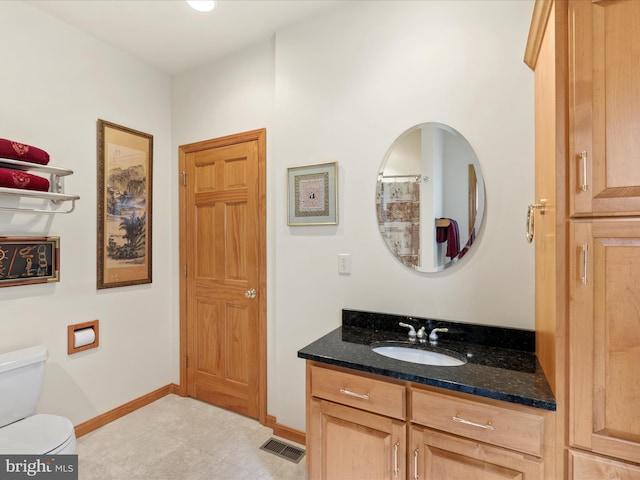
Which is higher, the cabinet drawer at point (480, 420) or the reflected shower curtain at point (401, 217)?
the reflected shower curtain at point (401, 217)

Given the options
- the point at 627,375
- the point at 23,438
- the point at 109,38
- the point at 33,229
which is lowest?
the point at 23,438

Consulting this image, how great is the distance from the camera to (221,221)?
8.43ft

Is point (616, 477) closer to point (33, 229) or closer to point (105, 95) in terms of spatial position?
point (33, 229)

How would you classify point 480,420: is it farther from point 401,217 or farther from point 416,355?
point 401,217

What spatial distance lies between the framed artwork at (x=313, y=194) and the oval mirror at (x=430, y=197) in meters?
0.30

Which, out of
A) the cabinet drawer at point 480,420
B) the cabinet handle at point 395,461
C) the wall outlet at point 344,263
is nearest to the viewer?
the cabinet drawer at point 480,420

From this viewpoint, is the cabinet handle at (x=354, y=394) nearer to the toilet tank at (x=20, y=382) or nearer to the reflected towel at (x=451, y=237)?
the reflected towel at (x=451, y=237)

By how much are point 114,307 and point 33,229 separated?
760mm

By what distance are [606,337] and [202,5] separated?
249 centimetres

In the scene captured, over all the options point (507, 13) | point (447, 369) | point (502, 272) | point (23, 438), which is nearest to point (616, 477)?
point (447, 369)

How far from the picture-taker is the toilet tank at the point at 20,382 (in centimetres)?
168

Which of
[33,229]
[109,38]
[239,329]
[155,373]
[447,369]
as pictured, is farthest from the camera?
[155,373]

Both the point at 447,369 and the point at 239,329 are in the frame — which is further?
the point at 239,329

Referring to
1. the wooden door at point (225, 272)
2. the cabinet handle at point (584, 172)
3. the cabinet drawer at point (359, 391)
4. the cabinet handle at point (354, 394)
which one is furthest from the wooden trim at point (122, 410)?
the cabinet handle at point (584, 172)
